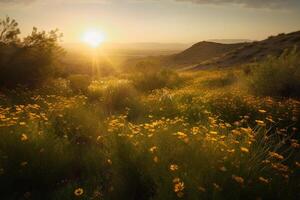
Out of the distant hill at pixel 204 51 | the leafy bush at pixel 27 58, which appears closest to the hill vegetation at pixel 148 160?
the leafy bush at pixel 27 58

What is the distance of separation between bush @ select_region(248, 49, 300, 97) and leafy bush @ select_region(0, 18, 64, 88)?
8.75 metres

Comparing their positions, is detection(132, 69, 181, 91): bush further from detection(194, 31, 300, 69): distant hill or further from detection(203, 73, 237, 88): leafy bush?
detection(194, 31, 300, 69): distant hill

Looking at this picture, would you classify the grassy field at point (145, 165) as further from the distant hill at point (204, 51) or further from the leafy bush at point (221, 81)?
the distant hill at point (204, 51)

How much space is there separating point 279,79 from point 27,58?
1005 cm

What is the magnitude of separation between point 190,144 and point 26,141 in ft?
8.26

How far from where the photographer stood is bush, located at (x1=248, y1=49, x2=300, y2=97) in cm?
1027

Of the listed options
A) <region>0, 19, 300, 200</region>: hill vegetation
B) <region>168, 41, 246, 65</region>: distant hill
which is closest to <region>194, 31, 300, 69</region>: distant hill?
<region>0, 19, 300, 200</region>: hill vegetation

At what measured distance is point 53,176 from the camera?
4.79m

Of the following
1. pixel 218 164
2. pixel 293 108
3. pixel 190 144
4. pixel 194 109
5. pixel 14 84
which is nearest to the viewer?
pixel 218 164

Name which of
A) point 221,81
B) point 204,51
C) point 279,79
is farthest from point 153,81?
point 204,51

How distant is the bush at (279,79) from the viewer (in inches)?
404

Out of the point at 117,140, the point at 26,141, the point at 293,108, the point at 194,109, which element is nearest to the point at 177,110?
the point at 194,109

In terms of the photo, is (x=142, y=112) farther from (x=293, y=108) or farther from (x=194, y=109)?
(x=293, y=108)

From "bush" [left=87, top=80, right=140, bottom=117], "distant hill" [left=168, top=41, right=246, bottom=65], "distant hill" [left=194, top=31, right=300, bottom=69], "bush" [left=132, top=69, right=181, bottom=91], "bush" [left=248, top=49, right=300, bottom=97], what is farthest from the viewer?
"distant hill" [left=168, top=41, right=246, bottom=65]
